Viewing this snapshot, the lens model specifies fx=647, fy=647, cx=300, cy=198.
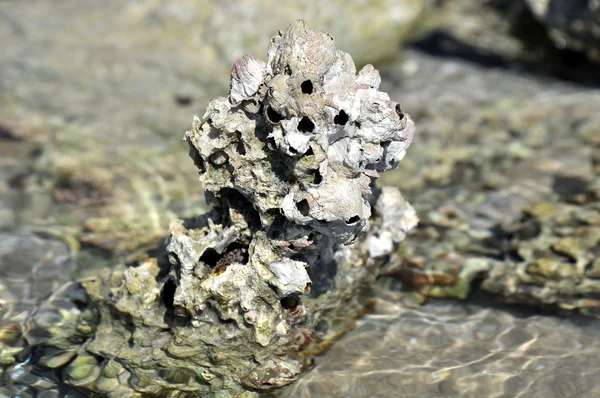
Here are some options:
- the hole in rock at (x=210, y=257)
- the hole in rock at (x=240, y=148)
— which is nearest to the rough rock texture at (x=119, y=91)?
the hole in rock at (x=210, y=257)

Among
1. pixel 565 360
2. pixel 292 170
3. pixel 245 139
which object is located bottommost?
pixel 565 360

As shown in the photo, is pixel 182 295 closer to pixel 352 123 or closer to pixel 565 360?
pixel 352 123

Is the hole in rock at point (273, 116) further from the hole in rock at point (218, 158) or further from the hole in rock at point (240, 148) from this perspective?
the hole in rock at point (218, 158)

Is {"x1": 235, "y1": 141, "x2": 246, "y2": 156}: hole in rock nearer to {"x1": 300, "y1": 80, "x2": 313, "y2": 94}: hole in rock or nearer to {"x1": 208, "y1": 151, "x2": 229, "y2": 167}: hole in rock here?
{"x1": 208, "y1": 151, "x2": 229, "y2": 167}: hole in rock

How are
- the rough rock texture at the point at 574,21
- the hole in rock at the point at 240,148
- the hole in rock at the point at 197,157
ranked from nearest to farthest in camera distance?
the hole in rock at the point at 240,148 < the hole in rock at the point at 197,157 < the rough rock texture at the point at 574,21

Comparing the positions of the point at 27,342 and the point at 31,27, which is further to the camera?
the point at 31,27

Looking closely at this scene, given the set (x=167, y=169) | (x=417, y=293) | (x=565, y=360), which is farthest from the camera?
(x=167, y=169)

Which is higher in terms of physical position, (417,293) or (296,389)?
(417,293)

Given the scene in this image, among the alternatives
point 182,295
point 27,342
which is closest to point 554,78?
point 182,295
